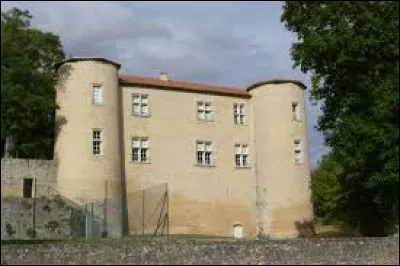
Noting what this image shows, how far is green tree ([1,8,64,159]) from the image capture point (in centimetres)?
3134

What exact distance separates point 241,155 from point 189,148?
13.7 feet

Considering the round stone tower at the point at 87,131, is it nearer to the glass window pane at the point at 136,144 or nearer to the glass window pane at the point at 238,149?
the glass window pane at the point at 136,144

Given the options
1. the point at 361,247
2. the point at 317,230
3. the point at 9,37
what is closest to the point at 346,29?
the point at 361,247

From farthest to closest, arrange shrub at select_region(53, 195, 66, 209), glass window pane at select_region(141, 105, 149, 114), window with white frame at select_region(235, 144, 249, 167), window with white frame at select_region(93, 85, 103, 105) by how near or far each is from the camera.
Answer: window with white frame at select_region(235, 144, 249, 167)
glass window pane at select_region(141, 105, 149, 114)
window with white frame at select_region(93, 85, 103, 105)
shrub at select_region(53, 195, 66, 209)

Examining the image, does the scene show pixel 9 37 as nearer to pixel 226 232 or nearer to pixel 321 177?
pixel 226 232

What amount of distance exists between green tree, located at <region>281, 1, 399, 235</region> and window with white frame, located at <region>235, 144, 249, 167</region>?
15.0 m

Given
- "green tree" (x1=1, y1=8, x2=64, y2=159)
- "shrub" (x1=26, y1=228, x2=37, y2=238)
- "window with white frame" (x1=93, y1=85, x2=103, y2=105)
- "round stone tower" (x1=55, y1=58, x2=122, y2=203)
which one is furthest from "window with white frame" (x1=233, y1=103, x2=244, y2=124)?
"shrub" (x1=26, y1=228, x2=37, y2=238)

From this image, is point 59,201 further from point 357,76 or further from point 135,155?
point 357,76

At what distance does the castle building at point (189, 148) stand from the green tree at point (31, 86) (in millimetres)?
1321

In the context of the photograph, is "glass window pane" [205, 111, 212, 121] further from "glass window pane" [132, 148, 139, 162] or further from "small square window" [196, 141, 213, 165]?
"glass window pane" [132, 148, 139, 162]

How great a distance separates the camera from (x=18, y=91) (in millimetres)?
32219

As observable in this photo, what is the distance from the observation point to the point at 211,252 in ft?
85.3

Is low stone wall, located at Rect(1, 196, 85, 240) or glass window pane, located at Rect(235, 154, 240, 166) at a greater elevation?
glass window pane, located at Rect(235, 154, 240, 166)

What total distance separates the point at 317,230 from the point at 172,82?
1661cm
